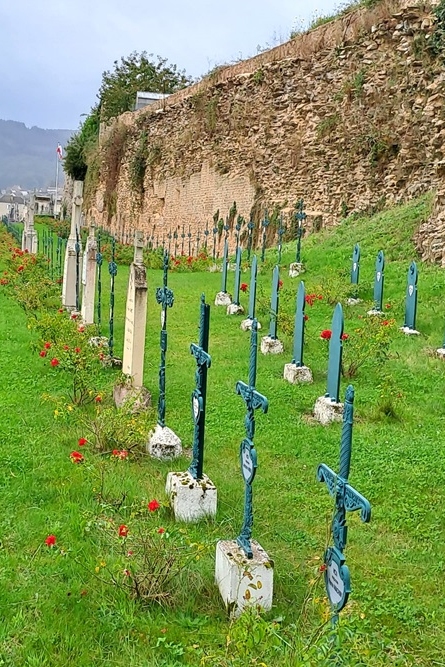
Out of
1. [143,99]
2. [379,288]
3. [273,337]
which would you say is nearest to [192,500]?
[273,337]

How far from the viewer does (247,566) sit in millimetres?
2963

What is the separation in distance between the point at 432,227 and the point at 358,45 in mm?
7007

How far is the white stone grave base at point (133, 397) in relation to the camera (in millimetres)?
5320

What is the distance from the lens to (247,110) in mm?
20203

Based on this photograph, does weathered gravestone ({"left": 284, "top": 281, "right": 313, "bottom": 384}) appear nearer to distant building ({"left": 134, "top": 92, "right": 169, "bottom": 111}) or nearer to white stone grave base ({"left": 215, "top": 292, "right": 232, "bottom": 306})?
white stone grave base ({"left": 215, "top": 292, "right": 232, "bottom": 306})

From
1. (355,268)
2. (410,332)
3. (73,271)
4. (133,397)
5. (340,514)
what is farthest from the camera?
(73,271)

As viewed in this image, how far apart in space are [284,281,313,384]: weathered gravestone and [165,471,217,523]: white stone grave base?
9.40 feet

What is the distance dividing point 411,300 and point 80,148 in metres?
33.8

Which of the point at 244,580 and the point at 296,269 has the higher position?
the point at 296,269

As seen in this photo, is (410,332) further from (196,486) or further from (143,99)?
(143,99)

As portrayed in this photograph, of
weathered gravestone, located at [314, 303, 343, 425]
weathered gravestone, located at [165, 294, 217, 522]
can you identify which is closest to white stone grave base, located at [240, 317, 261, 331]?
weathered gravestone, located at [314, 303, 343, 425]

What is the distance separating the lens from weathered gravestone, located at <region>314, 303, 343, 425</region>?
5523 millimetres

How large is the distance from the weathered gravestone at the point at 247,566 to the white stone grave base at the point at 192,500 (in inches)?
24.1

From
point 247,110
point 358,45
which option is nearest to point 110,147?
point 247,110
